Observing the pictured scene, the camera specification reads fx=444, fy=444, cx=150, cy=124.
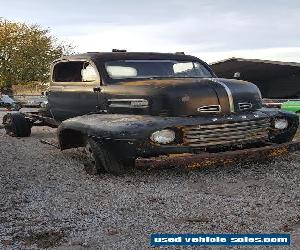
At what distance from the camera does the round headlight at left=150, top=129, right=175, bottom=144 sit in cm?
532

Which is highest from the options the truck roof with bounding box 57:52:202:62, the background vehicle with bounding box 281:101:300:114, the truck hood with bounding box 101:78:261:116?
the truck roof with bounding box 57:52:202:62

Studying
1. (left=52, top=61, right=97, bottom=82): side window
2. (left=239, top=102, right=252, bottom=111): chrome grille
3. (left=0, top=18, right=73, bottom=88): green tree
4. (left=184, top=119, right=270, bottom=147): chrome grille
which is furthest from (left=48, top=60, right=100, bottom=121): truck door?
(left=0, top=18, right=73, bottom=88): green tree

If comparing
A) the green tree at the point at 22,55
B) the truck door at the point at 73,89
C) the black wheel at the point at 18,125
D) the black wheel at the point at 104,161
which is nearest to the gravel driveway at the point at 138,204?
the black wheel at the point at 104,161

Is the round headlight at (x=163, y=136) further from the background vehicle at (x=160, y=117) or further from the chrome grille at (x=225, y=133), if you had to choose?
the chrome grille at (x=225, y=133)

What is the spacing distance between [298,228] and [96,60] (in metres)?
4.25

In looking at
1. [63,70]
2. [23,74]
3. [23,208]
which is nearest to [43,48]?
[23,74]

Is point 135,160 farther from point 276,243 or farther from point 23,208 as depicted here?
point 276,243

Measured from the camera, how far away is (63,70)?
7.85 meters

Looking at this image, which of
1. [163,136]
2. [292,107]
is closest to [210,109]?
[163,136]

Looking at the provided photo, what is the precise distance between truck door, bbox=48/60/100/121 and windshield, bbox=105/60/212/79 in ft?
0.96

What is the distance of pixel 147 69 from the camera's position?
682cm

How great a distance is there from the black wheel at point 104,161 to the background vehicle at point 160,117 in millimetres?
13

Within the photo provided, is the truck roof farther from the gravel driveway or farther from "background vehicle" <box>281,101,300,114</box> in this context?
"background vehicle" <box>281,101,300,114</box>

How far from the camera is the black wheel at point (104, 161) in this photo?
5.54 m
